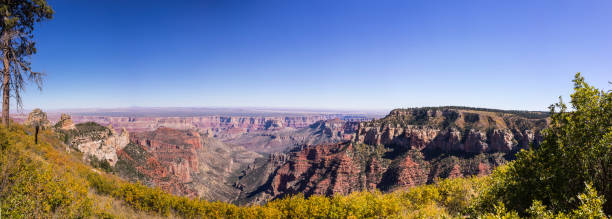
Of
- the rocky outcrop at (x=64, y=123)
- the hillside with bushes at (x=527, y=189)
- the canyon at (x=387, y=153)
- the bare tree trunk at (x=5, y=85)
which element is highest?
the bare tree trunk at (x=5, y=85)

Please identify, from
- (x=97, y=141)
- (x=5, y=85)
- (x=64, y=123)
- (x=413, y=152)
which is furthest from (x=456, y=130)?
(x=64, y=123)

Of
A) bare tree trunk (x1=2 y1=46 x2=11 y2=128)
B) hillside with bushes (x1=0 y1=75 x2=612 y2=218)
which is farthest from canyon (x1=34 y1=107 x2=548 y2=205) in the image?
hillside with bushes (x1=0 y1=75 x2=612 y2=218)

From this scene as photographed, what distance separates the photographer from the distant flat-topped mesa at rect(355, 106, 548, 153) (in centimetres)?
9888

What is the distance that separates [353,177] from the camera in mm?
115062

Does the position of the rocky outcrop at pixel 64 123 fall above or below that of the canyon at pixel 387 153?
above

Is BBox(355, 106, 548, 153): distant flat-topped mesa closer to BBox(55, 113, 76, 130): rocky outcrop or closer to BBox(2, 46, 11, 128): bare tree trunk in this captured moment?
BBox(2, 46, 11, 128): bare tree trunk

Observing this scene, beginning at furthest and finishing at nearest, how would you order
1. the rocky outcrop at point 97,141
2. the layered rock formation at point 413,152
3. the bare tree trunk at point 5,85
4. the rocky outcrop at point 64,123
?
the layered rock formation at point 413,152, the rocky outcrop at point 97,141, the rocky outcrop at point 64,123, the bare tree trunk at point 5,85

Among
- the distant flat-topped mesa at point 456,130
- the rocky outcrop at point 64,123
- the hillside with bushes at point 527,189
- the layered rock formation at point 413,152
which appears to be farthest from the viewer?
the distant flat-topped mesa at point 456,130

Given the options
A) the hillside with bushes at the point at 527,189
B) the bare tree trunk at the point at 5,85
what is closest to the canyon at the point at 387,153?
the bare tree trunk at the point at 5,85

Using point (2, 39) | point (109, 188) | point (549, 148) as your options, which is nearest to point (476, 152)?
point (549, 148)

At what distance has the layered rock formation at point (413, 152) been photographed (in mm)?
98312

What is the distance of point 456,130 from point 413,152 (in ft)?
75.7

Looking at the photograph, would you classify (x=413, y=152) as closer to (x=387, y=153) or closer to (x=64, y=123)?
(x=387, y=153)

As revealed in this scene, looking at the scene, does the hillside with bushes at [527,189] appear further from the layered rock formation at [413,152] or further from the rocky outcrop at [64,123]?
the rocky outcrop at [64,123]
